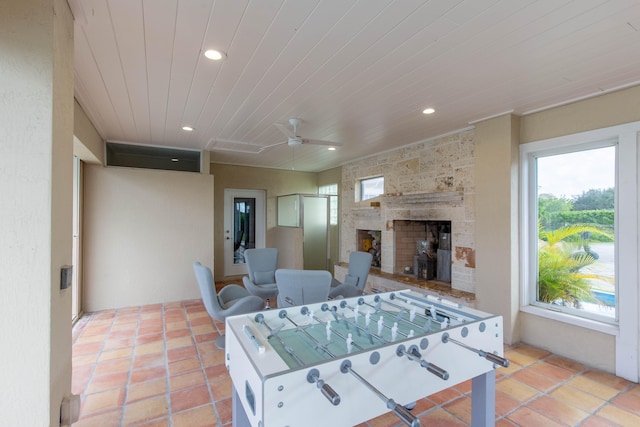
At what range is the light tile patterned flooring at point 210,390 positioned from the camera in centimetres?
208

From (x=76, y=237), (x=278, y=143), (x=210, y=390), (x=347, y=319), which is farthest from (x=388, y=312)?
(x=76, y=237)

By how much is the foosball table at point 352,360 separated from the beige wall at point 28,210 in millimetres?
829

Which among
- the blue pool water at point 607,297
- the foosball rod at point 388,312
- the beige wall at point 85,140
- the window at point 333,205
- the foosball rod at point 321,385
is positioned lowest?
the blue pool water at point 607,297

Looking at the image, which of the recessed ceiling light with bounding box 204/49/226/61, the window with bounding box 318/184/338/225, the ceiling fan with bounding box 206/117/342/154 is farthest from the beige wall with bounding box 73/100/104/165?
Result: the window with bounding box 318/184/338/225

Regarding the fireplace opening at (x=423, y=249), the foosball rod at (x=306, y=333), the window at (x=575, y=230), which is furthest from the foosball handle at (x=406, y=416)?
the fireplace opening at (x=423, y=249)

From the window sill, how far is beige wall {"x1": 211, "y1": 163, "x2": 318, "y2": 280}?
16.0ft

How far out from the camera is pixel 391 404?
1.10 metres

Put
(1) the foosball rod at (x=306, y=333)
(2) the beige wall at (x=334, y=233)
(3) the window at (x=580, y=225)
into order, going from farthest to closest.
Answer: (2) the beige wall at (x=334, y=233) → (3) the window at (x=580, y=225) → (1) the foosball rod at (x=306, y=333)

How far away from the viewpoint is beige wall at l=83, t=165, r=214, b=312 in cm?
428

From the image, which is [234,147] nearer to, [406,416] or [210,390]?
[210,390]

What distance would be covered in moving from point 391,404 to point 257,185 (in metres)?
5.80

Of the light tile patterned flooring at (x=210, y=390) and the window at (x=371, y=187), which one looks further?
the window at (x=371, y=187)

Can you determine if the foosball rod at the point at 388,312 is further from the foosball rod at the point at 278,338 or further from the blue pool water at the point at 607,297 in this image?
the blue pool water at the point at 607,297

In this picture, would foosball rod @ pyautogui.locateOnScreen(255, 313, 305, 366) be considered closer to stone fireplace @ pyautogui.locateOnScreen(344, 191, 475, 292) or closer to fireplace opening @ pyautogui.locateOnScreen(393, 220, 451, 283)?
stone fireplace @ pyautogui.locateOnScreen(344, 191, 475, 292)
